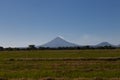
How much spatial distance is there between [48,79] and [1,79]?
11.0 feet

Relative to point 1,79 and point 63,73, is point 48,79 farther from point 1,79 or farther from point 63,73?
point 63,73

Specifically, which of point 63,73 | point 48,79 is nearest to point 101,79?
point 48,79

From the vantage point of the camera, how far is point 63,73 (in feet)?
89.1

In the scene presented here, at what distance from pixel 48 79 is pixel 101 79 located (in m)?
3.76

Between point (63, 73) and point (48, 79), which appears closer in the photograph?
point (48, 79)

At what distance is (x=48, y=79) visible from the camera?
22.1m

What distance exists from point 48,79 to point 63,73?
5.16 metres

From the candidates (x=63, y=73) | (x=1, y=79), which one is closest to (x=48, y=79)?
(x=1, y=79)

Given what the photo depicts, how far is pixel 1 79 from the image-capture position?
22.1 m

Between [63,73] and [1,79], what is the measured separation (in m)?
6.77

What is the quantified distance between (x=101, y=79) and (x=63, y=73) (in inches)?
247

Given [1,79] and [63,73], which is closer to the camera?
[1,79]

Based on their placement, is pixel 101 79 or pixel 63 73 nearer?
pixel 101 79

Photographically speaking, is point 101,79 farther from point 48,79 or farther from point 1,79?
point 1,79
